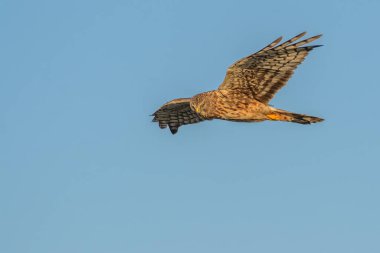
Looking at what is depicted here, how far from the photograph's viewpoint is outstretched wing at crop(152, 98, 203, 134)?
28188 millimetres

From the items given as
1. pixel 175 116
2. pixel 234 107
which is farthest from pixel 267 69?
pixel 175 116

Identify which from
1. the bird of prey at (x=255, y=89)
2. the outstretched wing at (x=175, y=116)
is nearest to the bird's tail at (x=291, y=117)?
the bird of prey at (x=255, y=89)

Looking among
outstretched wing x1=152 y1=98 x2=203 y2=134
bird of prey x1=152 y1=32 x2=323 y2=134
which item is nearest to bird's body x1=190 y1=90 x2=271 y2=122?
bird of prey x1=152 y1=32 x2=323 y2=134

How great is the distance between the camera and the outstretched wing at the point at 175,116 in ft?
92.5

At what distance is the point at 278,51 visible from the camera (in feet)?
74.6

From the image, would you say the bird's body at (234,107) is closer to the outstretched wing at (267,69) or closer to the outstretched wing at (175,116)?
the outstretched wing at (267,69)

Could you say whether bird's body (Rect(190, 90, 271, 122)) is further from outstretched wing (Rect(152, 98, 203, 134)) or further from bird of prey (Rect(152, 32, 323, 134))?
outstretched wing (Rect(152, 98, 203, 134))

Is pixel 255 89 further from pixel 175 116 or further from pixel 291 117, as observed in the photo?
pixel 175 116

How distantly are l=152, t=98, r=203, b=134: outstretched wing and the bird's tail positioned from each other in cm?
420

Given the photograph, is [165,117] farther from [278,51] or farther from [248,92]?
[278,51]

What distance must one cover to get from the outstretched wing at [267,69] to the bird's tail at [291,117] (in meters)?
0.42

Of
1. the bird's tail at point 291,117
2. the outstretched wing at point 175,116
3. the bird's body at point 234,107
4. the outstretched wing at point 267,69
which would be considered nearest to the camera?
the outstretched wing at point 267,69

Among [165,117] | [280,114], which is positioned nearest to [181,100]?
[165,117]

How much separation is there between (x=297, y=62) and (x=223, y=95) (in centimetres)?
255
